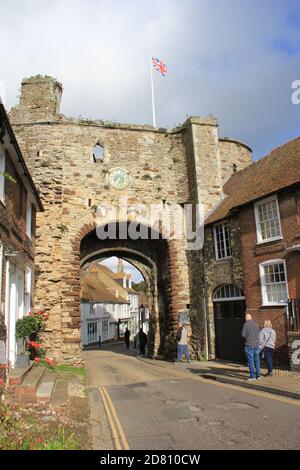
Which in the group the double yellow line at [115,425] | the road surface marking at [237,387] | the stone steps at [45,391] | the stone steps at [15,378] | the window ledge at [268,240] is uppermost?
the window ledge at [268,240]

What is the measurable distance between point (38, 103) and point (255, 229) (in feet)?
37.3

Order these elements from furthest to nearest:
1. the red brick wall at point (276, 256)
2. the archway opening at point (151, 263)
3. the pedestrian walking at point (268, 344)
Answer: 1. the archway opening at point (151, 263)
2. the red brick wall at point (276, 256)
3. the pedestrian walking at point (268, 344)

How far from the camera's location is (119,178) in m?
17.5

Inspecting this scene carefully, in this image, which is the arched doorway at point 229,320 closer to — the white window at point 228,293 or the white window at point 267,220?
the white window at point 228,293

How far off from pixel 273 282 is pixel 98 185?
28.2 feet

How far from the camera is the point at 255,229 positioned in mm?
14102

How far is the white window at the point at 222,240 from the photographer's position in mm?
15750

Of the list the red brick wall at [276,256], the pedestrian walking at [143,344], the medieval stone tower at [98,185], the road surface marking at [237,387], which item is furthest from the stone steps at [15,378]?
the pedestrian walking at [143,344]

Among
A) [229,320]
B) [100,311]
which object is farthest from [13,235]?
[100,311]

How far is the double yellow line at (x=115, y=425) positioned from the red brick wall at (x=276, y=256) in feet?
20.7

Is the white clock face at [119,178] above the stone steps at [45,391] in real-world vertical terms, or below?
above

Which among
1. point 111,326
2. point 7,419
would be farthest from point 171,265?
point 111,326
